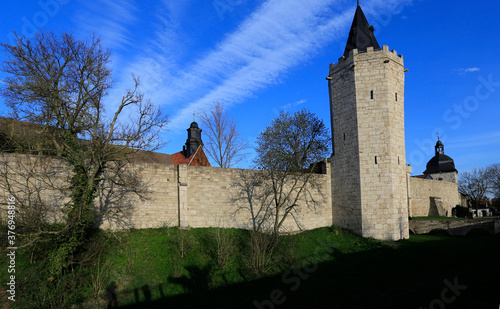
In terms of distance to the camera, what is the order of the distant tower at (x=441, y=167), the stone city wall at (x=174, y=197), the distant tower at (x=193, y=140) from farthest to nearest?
1. the distant tower at (x=441, y=167)
2. the distant tower at (x=193, y=140)
3. the stone city wall at (x=174, y=197)

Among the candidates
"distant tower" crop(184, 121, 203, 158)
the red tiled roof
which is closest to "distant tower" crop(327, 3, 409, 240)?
the red tiled roof

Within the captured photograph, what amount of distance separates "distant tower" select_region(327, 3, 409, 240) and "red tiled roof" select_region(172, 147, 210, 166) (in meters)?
20.8

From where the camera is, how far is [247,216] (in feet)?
50.0

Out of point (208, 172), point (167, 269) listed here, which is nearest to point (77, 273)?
point (167, 269)

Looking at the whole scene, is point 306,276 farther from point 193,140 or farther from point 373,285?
point 193,140

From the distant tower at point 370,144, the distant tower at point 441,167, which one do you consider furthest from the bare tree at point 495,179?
the distant tower at point 370,144

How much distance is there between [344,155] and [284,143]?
12.5 feet

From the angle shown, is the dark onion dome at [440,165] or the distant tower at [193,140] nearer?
the distant tower at [193,140]

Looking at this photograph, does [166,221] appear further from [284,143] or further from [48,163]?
[284,143]

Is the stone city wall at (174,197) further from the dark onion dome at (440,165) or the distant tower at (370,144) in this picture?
the dark onion dome at (440,165)

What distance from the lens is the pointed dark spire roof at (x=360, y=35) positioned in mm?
17078

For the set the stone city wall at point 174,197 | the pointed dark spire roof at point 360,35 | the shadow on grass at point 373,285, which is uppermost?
the pointed dark spire roof at point 360,35

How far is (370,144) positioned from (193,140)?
2523 cm

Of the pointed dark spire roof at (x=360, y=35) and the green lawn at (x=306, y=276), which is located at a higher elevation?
the pointed dark spire roof at (x=360, y=35)
